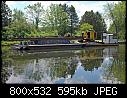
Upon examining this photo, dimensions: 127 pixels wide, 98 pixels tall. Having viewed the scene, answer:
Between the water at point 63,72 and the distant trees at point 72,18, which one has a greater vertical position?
the distant trees at point 72,18

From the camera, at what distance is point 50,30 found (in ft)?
51.6

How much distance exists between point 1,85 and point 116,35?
14.5 m

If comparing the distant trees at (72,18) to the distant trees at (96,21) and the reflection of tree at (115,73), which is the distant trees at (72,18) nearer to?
the distant trees at (96,21)

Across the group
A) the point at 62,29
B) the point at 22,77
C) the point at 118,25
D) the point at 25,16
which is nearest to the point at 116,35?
the point at 118,25

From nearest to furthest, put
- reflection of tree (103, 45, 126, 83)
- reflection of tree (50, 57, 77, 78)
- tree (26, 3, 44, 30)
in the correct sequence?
reflection of tree (103, 45, 126, 83)
reflection of tree (50, 57, 77, 78)
tree (26, 3, 44, 30)

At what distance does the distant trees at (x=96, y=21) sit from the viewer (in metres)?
18.4

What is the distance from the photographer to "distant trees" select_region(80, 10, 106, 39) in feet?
60.3

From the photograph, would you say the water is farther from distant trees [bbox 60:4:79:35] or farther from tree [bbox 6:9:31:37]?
distant trees [bbox 60:4:79:35]

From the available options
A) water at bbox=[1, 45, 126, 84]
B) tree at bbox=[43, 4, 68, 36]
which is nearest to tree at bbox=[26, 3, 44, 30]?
tree at bbox=[43, 4, 68, 36]

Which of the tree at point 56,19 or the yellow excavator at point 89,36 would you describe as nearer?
the tree at point 56,19

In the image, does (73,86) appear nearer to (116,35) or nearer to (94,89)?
(94,89)

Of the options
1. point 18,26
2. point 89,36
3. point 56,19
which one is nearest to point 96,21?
point 89,36

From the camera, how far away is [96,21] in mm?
19141

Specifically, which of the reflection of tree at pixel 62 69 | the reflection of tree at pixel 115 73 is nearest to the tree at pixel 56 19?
the reflection of tree at pixel 62 69
